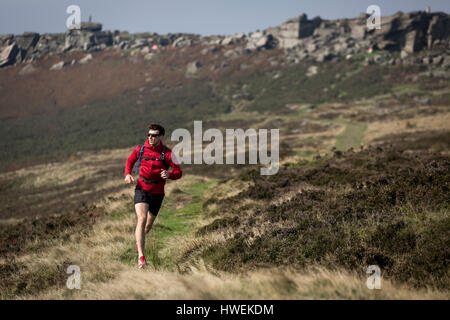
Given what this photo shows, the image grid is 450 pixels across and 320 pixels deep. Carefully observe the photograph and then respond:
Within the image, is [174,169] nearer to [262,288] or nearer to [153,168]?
[153,168]

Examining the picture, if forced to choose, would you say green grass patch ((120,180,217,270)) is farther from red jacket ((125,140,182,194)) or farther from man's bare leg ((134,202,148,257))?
red jacket ((125,140,182,194))

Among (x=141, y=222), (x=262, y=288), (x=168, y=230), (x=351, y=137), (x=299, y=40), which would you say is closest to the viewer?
(x=262, y=288)

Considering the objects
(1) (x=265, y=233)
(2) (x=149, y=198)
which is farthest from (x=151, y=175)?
(1) (x=265, y=233)

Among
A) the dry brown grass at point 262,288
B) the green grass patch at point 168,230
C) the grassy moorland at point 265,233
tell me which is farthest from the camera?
the green grass patch at point 168,230

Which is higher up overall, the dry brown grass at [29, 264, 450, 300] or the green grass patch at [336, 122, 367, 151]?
the green grass patch at [336, 122, 367, 151]

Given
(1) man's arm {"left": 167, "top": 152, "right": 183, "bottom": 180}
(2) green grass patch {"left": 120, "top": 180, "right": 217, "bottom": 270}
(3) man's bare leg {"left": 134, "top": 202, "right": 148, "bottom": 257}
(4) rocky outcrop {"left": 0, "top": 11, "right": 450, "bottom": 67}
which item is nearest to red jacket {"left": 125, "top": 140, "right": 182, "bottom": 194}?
(1) man's arm {"left": 167, "top": 152, "right": 183, "bottom": 180}

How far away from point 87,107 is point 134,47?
1479 inches

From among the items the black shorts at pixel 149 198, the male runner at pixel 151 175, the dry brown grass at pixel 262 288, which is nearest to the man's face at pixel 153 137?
the male runner at pixel 151 175

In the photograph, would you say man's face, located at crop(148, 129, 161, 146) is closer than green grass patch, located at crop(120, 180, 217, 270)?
Yes

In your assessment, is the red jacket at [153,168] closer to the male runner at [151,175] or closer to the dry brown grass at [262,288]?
the male runner at [151,175]

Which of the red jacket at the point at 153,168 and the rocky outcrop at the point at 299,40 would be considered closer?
the red jacket at the point at 153,168

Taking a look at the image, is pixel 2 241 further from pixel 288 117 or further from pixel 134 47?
pixel 134 47

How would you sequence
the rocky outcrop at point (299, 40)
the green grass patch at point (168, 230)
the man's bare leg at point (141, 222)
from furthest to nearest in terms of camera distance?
the rocky outcrop at point (299, 40), the green grass patch at point (168, 230), the man's bare leg at point (141, 222)
